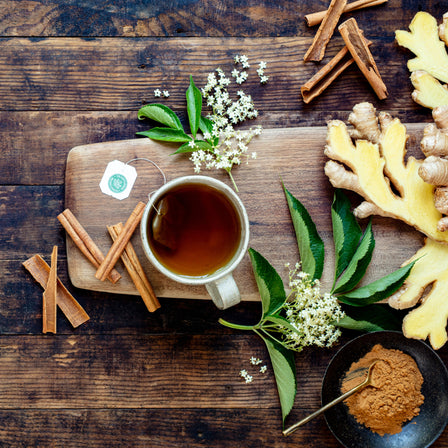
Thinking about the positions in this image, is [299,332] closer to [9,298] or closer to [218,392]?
[218,392]

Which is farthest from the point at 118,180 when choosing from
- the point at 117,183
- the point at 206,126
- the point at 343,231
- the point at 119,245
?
the point at 343,231

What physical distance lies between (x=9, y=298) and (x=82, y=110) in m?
0.57

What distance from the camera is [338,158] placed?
1.10m

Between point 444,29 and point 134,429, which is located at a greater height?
point 444,29

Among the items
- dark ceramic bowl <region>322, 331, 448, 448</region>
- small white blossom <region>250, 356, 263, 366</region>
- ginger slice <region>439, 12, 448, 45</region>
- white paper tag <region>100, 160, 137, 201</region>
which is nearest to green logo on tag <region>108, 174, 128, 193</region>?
white paper tag <region>100, 160, 137, 201</region>

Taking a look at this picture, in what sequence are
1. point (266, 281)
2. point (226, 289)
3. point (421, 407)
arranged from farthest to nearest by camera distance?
point (421, 407), point (266, 281), point (226, 289)

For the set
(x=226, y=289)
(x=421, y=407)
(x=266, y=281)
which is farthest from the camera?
(x=421, y=407)

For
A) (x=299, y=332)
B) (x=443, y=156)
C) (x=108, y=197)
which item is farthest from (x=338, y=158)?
(x=108, y=197)

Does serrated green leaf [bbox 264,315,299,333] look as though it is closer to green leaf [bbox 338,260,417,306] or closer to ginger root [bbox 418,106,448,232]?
green leaf [bbox 338,260,417,306]

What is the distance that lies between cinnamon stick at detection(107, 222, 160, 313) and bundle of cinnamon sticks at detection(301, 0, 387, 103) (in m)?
0.64

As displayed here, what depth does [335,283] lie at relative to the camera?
3.68 ft

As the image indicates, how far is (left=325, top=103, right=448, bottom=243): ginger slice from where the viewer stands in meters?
1.10

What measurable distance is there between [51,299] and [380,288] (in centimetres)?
88

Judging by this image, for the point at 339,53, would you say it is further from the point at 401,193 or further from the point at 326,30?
the point at 401,193
